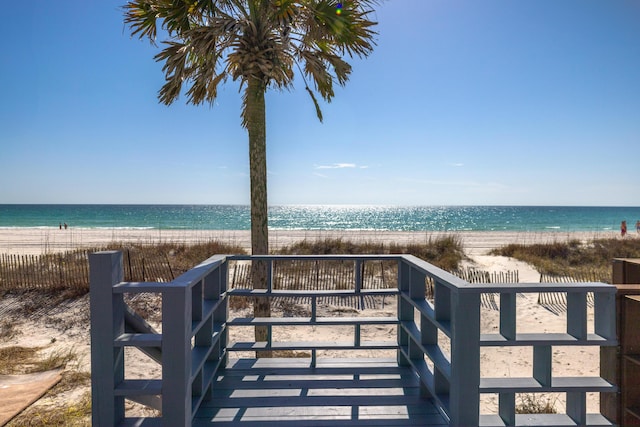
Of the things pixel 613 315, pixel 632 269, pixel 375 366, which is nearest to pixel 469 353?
pixel 613 315

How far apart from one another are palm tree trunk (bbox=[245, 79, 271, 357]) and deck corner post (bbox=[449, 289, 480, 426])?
11.4ft

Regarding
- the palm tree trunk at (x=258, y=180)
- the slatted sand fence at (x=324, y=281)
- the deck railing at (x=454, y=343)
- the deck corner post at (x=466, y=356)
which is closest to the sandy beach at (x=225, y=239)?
the slatted sand fence at (x=324, y=281)

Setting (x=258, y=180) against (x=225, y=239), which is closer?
(x=258, y=180)

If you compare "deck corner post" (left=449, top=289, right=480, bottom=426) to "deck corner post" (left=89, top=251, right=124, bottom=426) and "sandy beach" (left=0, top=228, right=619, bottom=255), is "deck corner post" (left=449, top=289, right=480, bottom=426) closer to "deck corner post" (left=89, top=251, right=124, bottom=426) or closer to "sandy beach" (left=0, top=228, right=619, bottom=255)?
"deck corner post" (left=89, top=251, right=124, bottom=426)

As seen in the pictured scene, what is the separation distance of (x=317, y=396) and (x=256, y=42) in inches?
177

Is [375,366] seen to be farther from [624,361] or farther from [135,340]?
[135,340]

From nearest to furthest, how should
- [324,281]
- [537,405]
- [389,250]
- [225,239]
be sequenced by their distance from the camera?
[537,405], [324,281], [389,250], [225,239]

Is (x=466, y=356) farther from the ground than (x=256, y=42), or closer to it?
closer to it

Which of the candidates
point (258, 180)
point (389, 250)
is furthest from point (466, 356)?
point (389, 250)

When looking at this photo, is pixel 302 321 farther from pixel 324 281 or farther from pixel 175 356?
pixel 324 281

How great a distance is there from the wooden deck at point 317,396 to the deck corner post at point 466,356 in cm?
72

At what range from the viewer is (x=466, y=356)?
6.78 ft

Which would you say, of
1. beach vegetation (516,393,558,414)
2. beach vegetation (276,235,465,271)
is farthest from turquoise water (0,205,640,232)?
beach vegetation (516,393,558,414)

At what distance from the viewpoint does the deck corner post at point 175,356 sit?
6.54ft
